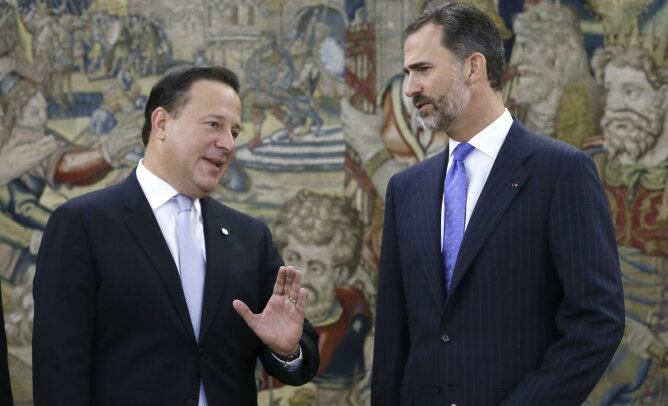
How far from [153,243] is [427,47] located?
1190mm

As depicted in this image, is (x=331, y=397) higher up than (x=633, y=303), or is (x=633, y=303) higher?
(x=633, y=303)

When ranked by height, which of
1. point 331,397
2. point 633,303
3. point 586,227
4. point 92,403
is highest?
point 586,227

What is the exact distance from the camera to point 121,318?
3414mm

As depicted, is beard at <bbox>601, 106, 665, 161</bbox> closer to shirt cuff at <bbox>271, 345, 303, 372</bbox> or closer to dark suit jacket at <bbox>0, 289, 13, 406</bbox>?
shirt cuff at <bbox>271, 345, 303, 372</bbox>

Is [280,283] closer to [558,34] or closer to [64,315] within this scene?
[64,315]

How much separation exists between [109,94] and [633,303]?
368 cm

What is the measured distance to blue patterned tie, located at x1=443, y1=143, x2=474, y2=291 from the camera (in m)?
3.39

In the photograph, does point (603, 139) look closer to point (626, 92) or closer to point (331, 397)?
point (626, 92)

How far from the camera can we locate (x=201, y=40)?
6.46 meters

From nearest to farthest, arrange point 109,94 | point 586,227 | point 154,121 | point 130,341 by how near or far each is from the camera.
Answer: point 586,227, point 130,341, point 154,121, point 109,94

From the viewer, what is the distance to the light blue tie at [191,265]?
3516 millimetres

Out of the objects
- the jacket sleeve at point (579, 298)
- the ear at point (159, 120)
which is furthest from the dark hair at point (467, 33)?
the ear at point (159, 120)

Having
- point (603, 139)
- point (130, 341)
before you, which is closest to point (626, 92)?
point (603, 139)

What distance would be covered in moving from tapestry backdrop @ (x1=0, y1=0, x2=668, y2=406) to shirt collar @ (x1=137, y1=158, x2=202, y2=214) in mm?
2767
